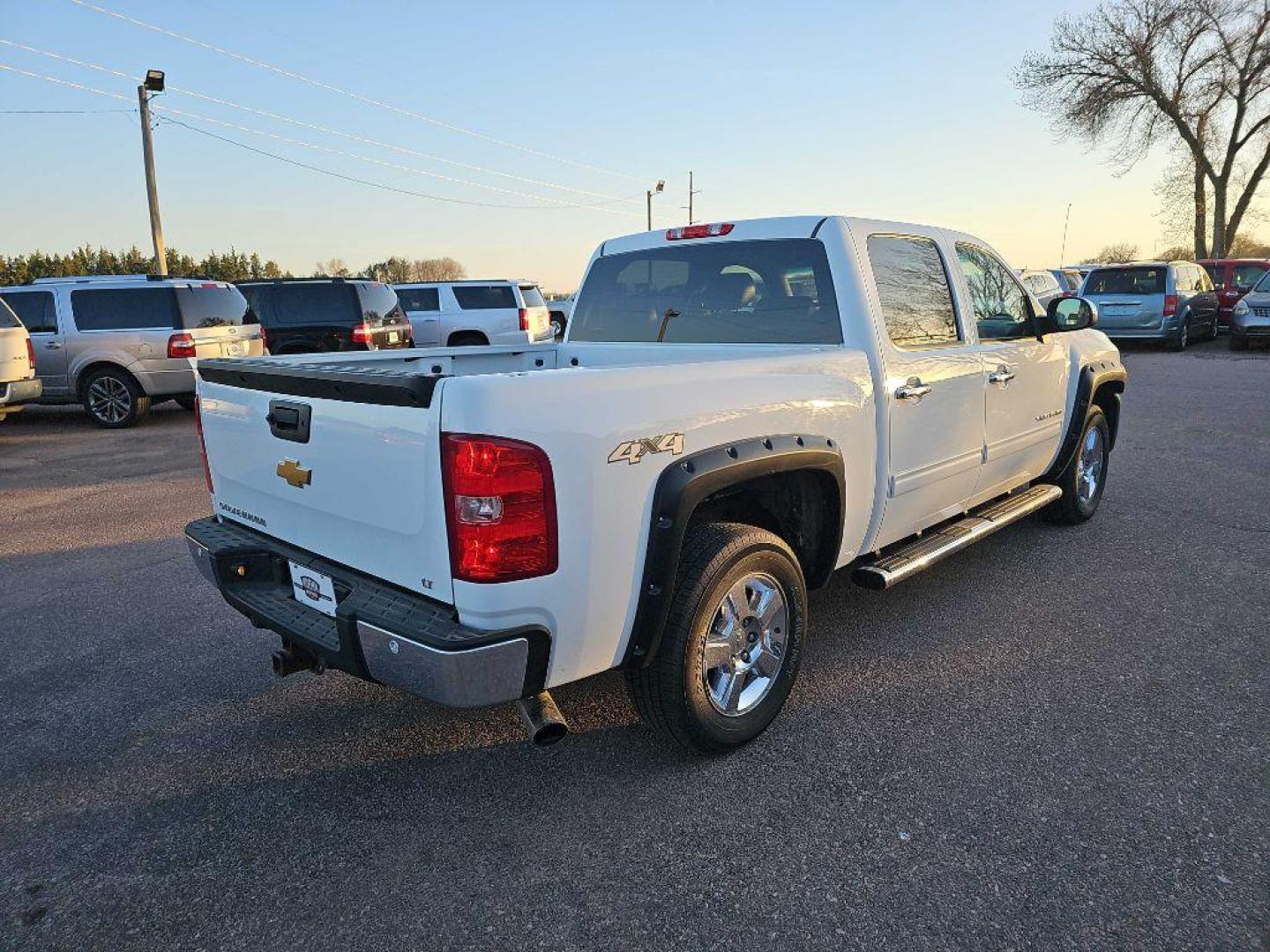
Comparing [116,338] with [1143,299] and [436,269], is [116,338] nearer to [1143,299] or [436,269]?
[1143,299]

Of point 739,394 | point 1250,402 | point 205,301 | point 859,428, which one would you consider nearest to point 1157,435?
point 1250,402

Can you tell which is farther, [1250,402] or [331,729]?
[1250,402]

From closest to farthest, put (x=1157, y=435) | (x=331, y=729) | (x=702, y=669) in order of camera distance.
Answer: (x=702, y=669) < (x=331, y=729) < (x=1157, y=435)

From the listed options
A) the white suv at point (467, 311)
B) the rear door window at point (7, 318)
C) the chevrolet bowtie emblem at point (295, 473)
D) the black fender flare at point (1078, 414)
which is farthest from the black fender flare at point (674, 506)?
the white suv at point (467, 311)

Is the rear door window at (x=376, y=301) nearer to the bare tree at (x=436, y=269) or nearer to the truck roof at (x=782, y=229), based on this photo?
the truck roof at (x=782, y=229)

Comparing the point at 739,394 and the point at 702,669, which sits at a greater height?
the point at 739,394

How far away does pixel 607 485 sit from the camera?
2383 millimetres

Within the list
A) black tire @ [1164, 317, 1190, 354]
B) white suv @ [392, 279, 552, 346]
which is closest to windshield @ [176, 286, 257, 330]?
white suv @ [392, 279, 552, 346]

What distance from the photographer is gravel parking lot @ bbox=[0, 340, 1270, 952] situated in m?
2.23

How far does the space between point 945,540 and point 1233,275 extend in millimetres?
24222

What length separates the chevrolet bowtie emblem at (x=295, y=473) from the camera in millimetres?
2736

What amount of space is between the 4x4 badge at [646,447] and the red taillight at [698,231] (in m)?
1.77

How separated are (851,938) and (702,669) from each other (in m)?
0.93

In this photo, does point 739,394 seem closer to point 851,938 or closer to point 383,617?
point 383,617
